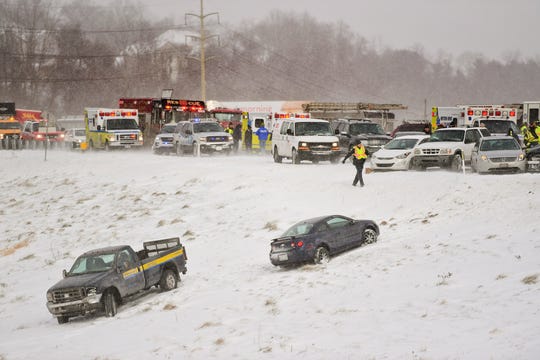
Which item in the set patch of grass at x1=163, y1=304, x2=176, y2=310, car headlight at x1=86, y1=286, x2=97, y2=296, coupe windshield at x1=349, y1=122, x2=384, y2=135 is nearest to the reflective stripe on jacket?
coupe windshield at x1=349, y1=122, x2=384, y2=135

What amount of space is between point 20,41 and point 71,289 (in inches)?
4688

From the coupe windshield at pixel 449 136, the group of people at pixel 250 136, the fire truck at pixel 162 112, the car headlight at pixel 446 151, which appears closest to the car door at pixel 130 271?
the car headlight at pixel 446 151

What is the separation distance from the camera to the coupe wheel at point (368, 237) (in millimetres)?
21016

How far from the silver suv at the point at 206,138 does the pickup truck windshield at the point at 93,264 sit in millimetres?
23282

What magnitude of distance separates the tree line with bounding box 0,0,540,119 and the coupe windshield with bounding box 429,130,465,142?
85337 millimetres

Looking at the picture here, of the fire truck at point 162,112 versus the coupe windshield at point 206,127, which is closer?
the coupe windshield at point 206,127

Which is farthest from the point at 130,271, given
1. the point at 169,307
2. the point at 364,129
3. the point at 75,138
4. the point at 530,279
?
the point at 75,138

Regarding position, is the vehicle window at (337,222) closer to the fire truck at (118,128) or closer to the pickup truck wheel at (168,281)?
the pickup truck wheel at (168,281)

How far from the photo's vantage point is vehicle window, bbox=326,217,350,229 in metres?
20.1

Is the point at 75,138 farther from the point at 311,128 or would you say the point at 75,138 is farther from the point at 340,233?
the point at 340,233

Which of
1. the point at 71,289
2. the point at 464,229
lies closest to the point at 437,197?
the point at 464,229

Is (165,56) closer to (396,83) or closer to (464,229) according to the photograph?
(396,83)

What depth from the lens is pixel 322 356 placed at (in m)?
Answer: 12.8

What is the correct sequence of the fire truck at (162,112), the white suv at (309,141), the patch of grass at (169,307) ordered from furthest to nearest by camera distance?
the fire truck at (162,112), the white suv at (309,141), the patch of grass at (169,307)
